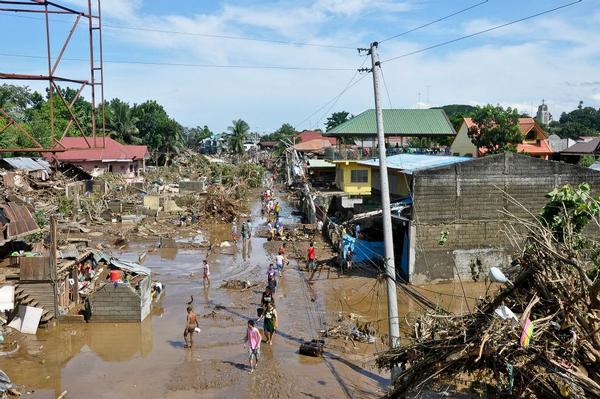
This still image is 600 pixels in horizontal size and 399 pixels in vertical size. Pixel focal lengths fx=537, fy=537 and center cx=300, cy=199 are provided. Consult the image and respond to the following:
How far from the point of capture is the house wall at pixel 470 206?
68.1 ft

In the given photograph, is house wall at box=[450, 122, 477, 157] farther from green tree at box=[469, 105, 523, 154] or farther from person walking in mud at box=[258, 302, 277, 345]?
person walking in mud at box=[258, 302, 277, 345]

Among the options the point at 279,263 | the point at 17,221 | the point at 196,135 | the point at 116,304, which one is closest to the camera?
the point at 116,304

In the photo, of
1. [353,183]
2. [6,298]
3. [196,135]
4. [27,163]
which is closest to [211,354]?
[6,298]

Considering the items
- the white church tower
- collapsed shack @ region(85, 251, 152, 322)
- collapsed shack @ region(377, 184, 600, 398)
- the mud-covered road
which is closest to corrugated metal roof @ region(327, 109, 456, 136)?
the mud-covered road

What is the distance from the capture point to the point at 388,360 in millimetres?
9250

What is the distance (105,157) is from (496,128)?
35640mm

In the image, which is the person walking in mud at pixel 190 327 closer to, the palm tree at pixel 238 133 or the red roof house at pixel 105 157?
the red roof house at pixel 105 157

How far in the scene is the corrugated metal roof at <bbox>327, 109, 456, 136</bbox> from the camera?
36.6 m

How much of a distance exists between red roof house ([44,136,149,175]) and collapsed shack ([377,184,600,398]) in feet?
147

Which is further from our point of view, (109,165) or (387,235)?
(109,165)

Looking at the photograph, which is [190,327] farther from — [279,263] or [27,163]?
[27,163]

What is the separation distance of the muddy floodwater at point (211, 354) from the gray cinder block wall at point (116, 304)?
0.85 feet

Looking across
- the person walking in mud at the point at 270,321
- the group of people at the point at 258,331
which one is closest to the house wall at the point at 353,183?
the group of people at the point at 258,331

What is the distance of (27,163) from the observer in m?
42.0
